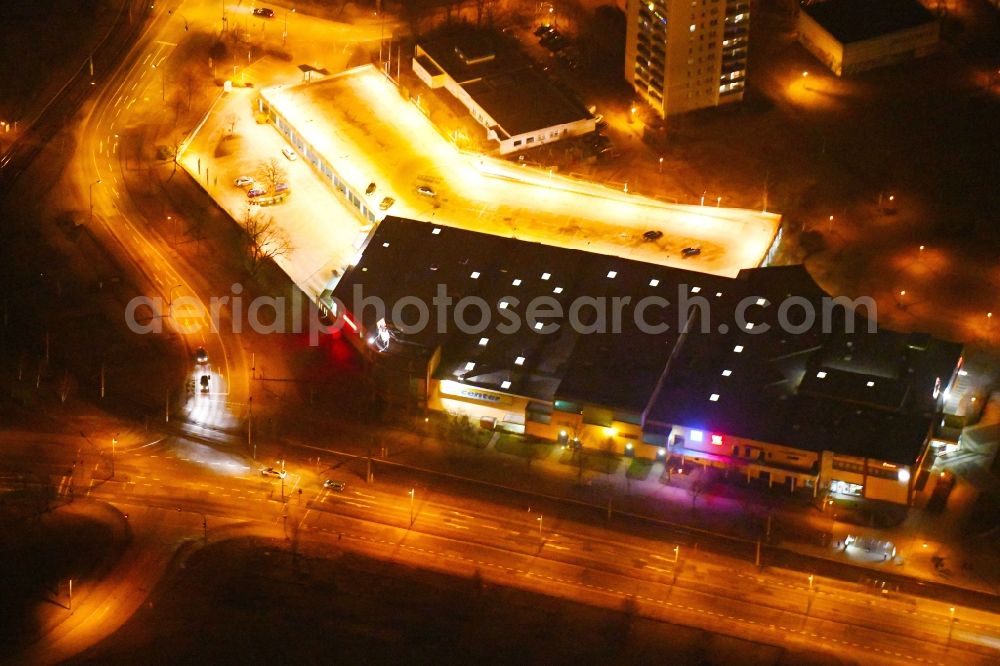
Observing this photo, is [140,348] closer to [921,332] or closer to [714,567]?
[714,567]

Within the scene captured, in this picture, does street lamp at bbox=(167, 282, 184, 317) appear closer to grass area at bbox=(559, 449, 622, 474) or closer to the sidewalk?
the sidewalk

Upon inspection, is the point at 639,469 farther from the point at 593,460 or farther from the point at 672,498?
the point at 672,498

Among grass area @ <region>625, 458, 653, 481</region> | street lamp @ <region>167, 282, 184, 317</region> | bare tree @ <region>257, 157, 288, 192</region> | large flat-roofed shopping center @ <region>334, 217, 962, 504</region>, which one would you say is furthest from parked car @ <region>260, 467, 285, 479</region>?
bare tree @ <region>257, 157, 288, 192</region>

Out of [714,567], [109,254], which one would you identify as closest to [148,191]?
[109,254]

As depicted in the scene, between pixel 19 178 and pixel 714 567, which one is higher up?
pixel 19 178

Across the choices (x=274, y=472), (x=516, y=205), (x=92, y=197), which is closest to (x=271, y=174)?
(x=92, y=197)

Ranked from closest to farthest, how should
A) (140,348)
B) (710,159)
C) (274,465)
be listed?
1. (274,465)
2. (140,348)
3. (710,159)

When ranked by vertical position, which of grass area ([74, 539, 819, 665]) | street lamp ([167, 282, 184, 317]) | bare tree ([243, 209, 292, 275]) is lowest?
grass area ([74, 539, 819, 665])

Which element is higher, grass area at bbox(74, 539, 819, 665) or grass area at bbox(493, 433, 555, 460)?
grass area at bbox(493, 433, 555, 460)
